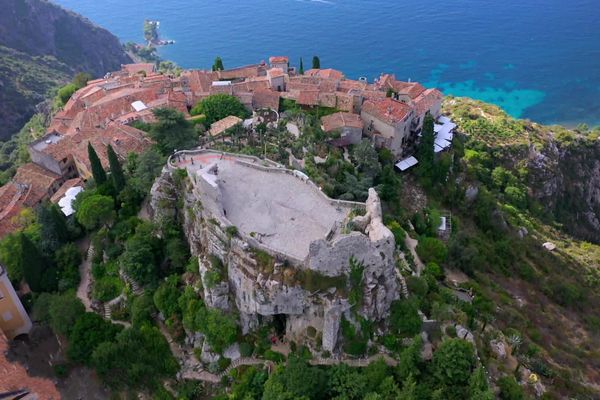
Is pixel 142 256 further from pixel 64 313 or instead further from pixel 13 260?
pixel 13 260

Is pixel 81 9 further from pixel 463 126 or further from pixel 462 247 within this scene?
pixel 462 247

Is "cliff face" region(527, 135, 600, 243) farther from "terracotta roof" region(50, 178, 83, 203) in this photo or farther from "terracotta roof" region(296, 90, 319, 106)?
"terracotta roof" region(50, 178, 83, 203)

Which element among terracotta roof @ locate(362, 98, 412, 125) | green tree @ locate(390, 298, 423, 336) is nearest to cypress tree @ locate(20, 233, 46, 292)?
green tree @ locate(390, 298, 423, 336)

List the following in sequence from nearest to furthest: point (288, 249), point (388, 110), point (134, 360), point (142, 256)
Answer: point (288, 249), point (134, 360), point (142, 256), point (388, 110)

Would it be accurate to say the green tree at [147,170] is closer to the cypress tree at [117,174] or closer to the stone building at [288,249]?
the cypress tree at [117,174]

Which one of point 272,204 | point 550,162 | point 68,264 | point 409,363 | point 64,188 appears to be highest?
point 272,204

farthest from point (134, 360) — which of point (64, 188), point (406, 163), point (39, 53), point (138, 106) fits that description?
point (39, 53)

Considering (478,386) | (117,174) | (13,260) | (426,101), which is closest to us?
(478,386)

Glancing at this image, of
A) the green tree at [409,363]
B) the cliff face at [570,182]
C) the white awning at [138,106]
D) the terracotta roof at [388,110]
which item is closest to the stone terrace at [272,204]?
the green tree at [409,363]
